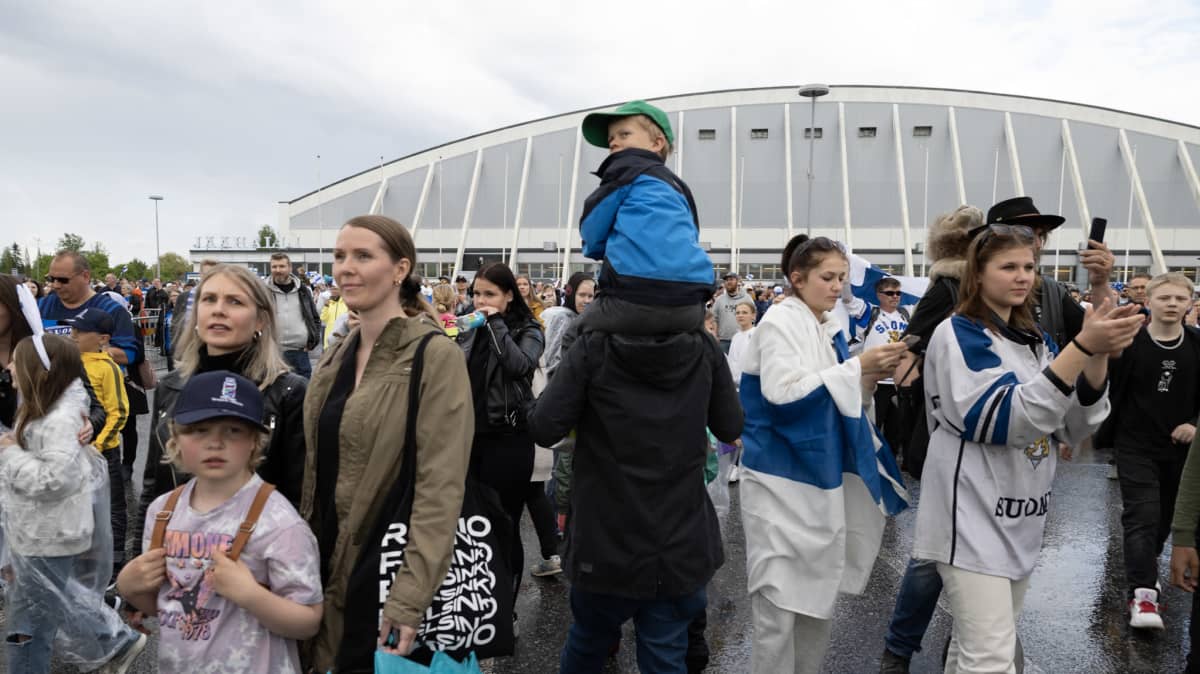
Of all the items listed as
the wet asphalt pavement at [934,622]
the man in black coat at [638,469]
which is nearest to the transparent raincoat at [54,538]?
the wet asphalt pavement at [934,622]

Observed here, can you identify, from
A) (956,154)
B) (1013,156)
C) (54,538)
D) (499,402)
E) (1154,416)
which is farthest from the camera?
(956,154)

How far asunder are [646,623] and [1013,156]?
40654 mm

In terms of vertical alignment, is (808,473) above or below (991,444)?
below

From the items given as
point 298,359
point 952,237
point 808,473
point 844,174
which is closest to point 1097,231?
point 952,237

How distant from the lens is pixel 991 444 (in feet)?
8.43

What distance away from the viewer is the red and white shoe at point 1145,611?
391 centimetres

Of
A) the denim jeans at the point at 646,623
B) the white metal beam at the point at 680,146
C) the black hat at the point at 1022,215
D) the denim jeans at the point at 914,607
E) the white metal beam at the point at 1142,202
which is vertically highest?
the white metal beam at the point at 680,146

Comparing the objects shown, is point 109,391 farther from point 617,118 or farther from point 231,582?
point 617,118

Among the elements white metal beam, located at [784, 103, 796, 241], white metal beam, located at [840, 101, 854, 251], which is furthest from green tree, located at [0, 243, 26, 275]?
white metal beam, located at [840, 101, 854, 251]

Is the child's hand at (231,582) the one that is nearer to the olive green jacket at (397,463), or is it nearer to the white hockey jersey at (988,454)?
the olive green jacket at (397,463)

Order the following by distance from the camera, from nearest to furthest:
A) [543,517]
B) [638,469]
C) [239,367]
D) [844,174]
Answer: [638,469] < [239,367] < [543,517] < [844,174]

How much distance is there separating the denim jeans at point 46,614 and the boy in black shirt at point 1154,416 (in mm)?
5404

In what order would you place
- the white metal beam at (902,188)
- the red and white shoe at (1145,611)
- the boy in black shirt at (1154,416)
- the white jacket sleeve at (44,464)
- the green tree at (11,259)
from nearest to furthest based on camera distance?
the white jacket sleeve at (44,464), the red and white shoe at (1145,611), the boy in black shirt at (1154,416), the white metal beam at (902,188), the green tree at (11,259)

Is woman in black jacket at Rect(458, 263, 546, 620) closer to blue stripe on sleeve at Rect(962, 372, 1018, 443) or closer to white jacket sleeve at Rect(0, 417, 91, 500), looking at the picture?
white jacket sleeve at Rect(0, 417, 91, 500)
